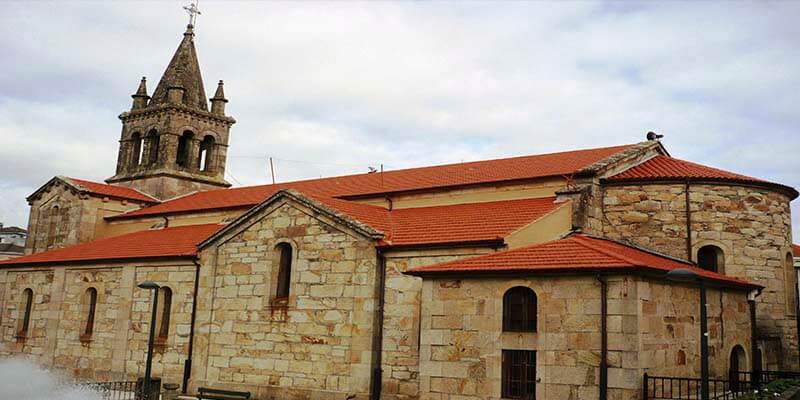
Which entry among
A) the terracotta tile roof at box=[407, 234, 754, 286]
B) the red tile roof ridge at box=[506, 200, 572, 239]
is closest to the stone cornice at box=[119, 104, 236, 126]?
the red tile roof ridge at box=[506, 200, 572, 239]

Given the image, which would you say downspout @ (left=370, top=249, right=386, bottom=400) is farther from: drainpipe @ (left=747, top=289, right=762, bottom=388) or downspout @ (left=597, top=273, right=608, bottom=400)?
drainpipe @ (left=747, top=289, right=762, bottom=388)

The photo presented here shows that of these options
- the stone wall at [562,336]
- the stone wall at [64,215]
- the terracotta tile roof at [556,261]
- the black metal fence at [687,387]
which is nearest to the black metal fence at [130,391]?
the stone wall at [562,336]

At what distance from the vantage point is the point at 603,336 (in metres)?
14.5

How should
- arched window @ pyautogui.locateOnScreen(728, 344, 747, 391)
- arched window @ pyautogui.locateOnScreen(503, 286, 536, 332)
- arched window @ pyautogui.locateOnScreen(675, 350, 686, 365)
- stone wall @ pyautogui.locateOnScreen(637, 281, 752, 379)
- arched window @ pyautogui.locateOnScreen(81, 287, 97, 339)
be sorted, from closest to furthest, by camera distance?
stone wall @ pyautogui.locateOnScreen(637, 281, 752, 379) → arched window @ pyautogui.locateOnScreen(503, 286, 536, 332) → arched window @ pyautogui.locateOnScreen(675, 350, 686, 365) → arched window @ pyautogui.locateOnScreen(728, 344, 747, 391) → arched window @ pyautogui.locateOnScreen(81, 287, 97, 339)

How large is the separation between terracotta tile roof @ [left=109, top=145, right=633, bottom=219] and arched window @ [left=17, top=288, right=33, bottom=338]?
5.21 m

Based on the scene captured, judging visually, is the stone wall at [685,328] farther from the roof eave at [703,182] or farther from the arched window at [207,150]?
the arched window at [207,150]

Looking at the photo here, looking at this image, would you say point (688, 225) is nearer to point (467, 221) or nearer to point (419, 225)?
point (467, 221)

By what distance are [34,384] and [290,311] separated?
951 cm

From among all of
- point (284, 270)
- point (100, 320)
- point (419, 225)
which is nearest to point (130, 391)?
point (100, 320)

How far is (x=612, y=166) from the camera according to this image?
68.5 feet

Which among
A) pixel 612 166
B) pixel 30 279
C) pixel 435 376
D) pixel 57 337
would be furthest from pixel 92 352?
pixel 612 166

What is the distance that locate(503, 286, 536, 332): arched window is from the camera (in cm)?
1561

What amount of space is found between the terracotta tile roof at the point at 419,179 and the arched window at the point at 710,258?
3.91 m

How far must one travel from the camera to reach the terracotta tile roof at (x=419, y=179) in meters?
22.5
